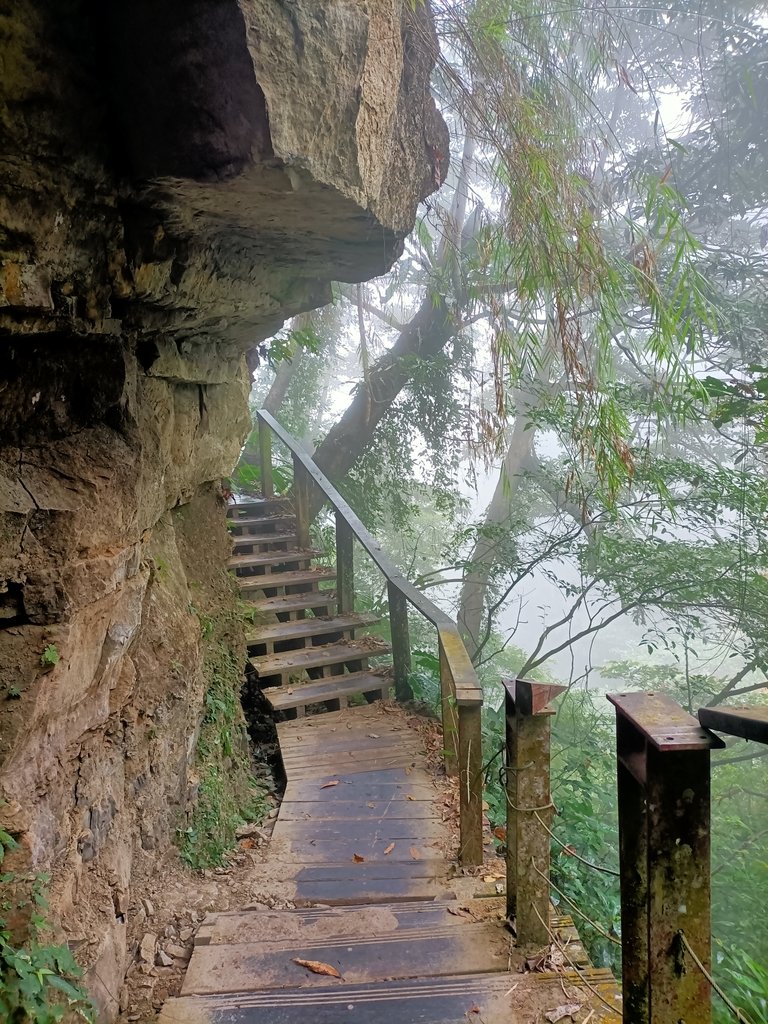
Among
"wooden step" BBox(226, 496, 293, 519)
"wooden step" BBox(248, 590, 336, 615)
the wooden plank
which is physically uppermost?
"wooden step" BBox(226, 496, 293, 519)

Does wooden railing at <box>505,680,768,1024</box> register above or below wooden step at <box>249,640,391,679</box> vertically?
above

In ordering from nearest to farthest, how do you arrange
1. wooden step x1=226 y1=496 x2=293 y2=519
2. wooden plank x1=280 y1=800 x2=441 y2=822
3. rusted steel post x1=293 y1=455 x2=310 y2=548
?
1. wooden plank x1=280 y1=800 x2=441 y2=822
2. rusted steel post x1=293 y1=455 x2=310 y2=548
3. wooden step x1=226 y1=496 x2=293 y2=519

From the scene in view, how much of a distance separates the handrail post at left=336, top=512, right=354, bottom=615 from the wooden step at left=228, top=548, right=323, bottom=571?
0.70 meters

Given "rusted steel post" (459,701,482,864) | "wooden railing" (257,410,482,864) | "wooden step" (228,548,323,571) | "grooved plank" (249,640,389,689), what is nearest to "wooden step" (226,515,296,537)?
"wooden railing" (257,410,482,864)

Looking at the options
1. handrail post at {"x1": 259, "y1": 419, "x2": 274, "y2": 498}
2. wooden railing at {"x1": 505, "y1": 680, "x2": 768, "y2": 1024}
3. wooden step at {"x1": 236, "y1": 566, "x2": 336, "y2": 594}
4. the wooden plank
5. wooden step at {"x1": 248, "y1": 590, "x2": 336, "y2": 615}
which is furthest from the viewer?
handrail post at {"x1": 259, "y1": 419, "x2": 274, "y2": 498}

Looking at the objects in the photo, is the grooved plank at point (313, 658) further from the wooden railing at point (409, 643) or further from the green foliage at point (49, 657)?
the green foliage at point (49, 657)

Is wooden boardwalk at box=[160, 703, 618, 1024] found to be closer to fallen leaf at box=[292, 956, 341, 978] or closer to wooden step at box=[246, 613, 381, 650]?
fallen leaf at box=[292, 956, 341, 978]

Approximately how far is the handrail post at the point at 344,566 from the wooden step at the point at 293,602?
0.13 meters

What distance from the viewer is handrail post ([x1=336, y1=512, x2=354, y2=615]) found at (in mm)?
6109

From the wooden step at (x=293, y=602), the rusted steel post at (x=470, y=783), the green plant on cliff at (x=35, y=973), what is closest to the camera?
the green plant on cliff at (x=35, y=973)

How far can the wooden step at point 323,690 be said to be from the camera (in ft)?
16.7

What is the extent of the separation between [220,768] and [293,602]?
2382 millimetres

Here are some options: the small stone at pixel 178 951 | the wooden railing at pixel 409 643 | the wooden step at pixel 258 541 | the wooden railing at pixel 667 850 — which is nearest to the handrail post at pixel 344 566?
the wooden railing at pixel 409 643

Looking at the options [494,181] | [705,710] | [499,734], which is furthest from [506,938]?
[494,181]
